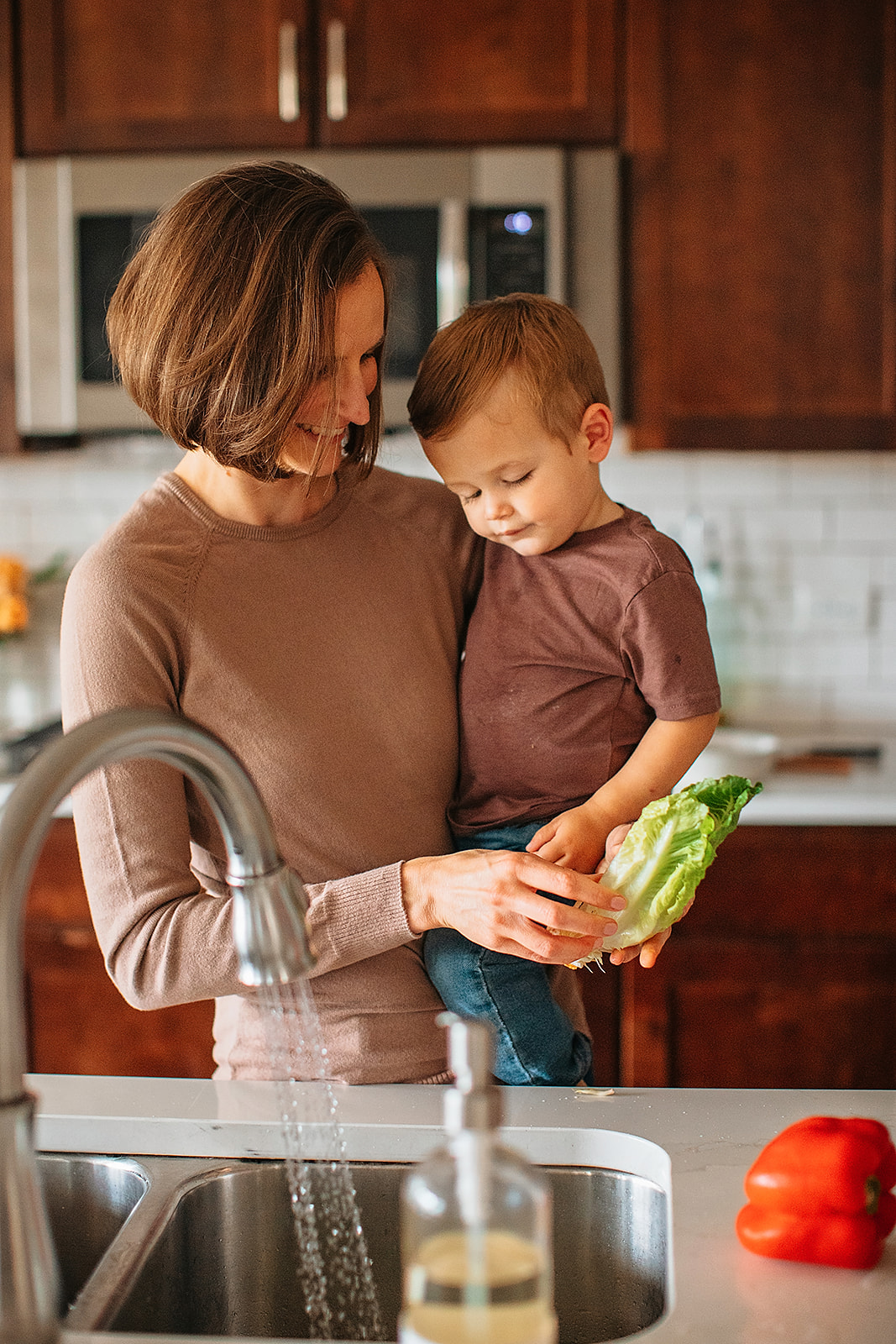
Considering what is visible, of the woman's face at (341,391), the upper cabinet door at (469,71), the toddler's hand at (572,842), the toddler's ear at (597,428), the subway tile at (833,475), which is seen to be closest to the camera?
the woman's face at (341,391)

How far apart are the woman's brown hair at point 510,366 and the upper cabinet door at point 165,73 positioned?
1.34m

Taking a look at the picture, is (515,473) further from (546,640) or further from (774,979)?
(774,979)

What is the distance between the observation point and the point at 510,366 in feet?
4.77

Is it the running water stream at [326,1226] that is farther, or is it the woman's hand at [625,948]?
the woman's hand at [625,948]

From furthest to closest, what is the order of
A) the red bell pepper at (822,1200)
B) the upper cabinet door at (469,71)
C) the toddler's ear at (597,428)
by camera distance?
the upper cabinet door at (469,71) < the toddler's ear at (597,428) < the red bell pepper at (822,1200)

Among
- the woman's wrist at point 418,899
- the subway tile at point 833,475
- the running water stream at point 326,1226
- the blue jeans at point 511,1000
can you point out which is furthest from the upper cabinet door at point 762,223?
the running water stream at point 326,1226

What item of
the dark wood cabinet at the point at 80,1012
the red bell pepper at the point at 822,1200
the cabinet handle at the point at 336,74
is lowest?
the dark wood cabinet at the point at 80,1012

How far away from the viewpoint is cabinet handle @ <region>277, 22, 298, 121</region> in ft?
8.51

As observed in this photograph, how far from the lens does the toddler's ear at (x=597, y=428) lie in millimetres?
1505

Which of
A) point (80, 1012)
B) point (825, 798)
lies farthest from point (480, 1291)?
point (80, 1012)

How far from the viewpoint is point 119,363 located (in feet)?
4.25

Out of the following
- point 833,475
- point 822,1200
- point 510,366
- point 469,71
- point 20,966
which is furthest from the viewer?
point 833,475

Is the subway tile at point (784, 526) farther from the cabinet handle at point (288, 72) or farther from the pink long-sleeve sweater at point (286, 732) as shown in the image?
the pink long-sleeve sweater at point (286, 732)

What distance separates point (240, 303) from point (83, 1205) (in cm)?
81
